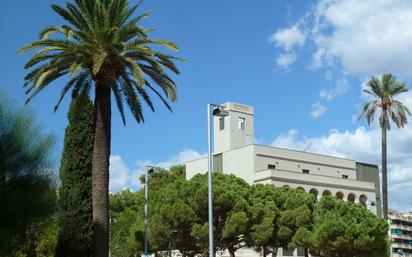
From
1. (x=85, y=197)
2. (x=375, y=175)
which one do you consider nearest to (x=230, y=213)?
(x=85, y=197)

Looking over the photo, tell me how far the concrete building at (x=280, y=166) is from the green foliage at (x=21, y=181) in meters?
32.2

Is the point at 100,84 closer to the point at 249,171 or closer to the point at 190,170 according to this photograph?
the point at 249,171

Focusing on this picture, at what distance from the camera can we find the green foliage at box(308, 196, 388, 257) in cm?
4022

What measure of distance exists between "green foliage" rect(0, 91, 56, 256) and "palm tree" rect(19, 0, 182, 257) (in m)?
2.15

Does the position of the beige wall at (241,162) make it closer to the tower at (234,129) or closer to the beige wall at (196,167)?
the tower at (234,129)

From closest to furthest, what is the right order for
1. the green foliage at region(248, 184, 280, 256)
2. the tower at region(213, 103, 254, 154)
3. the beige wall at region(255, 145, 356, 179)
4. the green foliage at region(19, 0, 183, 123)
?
the green foliage at region(19, 0, 183, 123)
the green foliage at region(248, 184, 280, 256)
the beige wall at region(255, 145, 356, 179)
the tower at region(213, 103, 254, 154)

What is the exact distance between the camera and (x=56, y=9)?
87.2 feet

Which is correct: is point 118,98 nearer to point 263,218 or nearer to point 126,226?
point 263,218

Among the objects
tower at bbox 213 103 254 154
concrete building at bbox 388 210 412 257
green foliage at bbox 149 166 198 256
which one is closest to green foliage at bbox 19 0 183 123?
green foliage at bbox 149 166 198 256

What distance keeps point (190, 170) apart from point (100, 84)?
45167mm

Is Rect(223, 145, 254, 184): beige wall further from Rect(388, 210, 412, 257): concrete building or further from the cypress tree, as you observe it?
Rect(388, 210, 412, 257): concrete building

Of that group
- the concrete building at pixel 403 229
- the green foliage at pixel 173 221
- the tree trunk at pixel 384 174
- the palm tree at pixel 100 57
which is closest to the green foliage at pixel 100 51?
the palm tree at pixel 100 57

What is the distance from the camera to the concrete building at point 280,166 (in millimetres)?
60581

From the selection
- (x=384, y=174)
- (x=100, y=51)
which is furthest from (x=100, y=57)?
(x=384, y=174)
